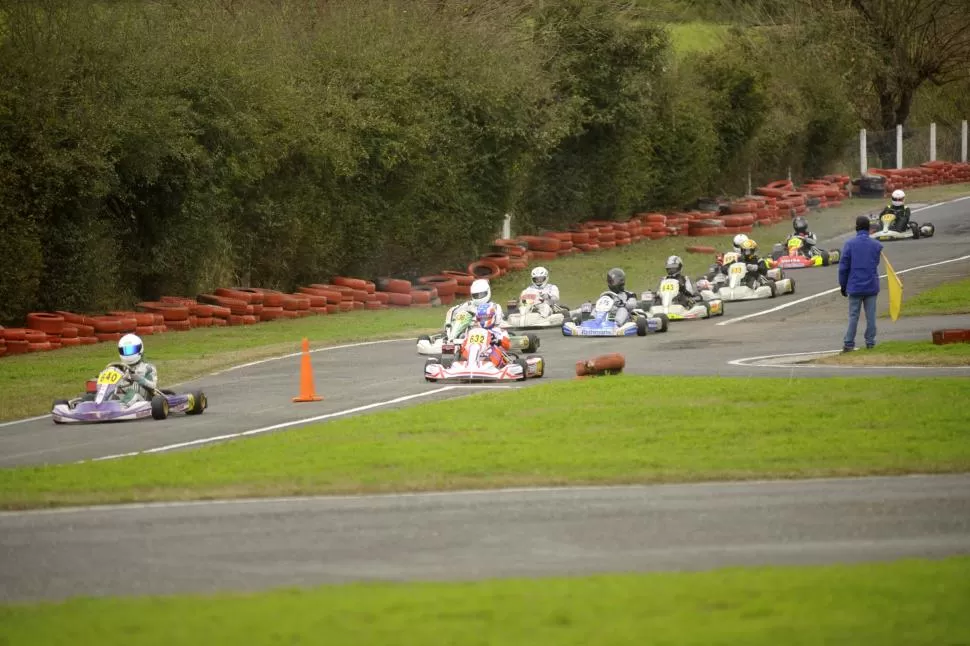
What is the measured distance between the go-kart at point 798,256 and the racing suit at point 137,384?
2058 centimetres

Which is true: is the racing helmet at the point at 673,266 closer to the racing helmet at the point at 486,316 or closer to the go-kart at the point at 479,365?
the racing helmet at the point at 486,316

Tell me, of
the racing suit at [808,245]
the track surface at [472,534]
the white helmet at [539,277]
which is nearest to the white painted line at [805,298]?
the racing suit at [808,245]

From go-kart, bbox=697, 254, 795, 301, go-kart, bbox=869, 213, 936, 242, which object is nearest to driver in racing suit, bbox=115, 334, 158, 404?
go-kart, bbox=697, 254, 795, 301

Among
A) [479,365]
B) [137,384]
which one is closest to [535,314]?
[479,365]

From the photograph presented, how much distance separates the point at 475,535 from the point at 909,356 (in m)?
11.1

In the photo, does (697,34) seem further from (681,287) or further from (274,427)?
(274,427)

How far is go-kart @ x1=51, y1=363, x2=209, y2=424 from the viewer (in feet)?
56.4

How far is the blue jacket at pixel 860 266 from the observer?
2003 cm

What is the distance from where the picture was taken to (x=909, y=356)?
19453mm

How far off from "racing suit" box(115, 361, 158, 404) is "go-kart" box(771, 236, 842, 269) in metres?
20.6

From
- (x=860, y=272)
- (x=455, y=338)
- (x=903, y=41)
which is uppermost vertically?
(x=903, y=41)

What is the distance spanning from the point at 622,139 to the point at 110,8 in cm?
1825

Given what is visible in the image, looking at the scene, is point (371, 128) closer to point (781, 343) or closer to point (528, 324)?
point (528, 324)

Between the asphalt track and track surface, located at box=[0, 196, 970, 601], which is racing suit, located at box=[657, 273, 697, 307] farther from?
track surface, located at box=[0, 196, 970, 601]
